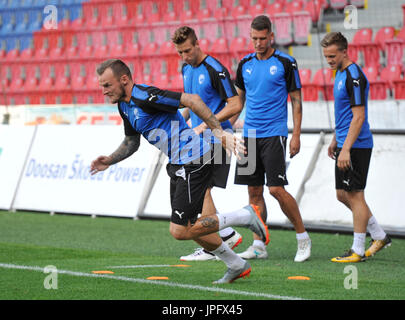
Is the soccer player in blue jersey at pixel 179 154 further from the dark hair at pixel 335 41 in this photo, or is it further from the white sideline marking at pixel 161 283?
the dark hair at pixel 335 41

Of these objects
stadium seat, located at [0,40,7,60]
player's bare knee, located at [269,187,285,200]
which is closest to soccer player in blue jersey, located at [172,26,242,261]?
player's bare knee, located at [269,187,285,200]

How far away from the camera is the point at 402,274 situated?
6688 mm

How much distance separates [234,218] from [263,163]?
1.69 meters

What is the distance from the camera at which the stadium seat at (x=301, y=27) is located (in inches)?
629

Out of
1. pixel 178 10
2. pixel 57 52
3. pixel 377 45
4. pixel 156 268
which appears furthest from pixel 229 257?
pixel 57 52

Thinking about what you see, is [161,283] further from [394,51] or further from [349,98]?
[394,51]

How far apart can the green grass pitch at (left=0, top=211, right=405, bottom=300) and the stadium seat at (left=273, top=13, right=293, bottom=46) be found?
6.66m

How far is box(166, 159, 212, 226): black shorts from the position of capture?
231 inches

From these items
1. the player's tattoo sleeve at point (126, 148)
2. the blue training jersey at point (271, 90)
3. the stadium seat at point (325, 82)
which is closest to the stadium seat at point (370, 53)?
the stadium seat at point (325, 82)

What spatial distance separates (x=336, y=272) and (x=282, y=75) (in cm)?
212
